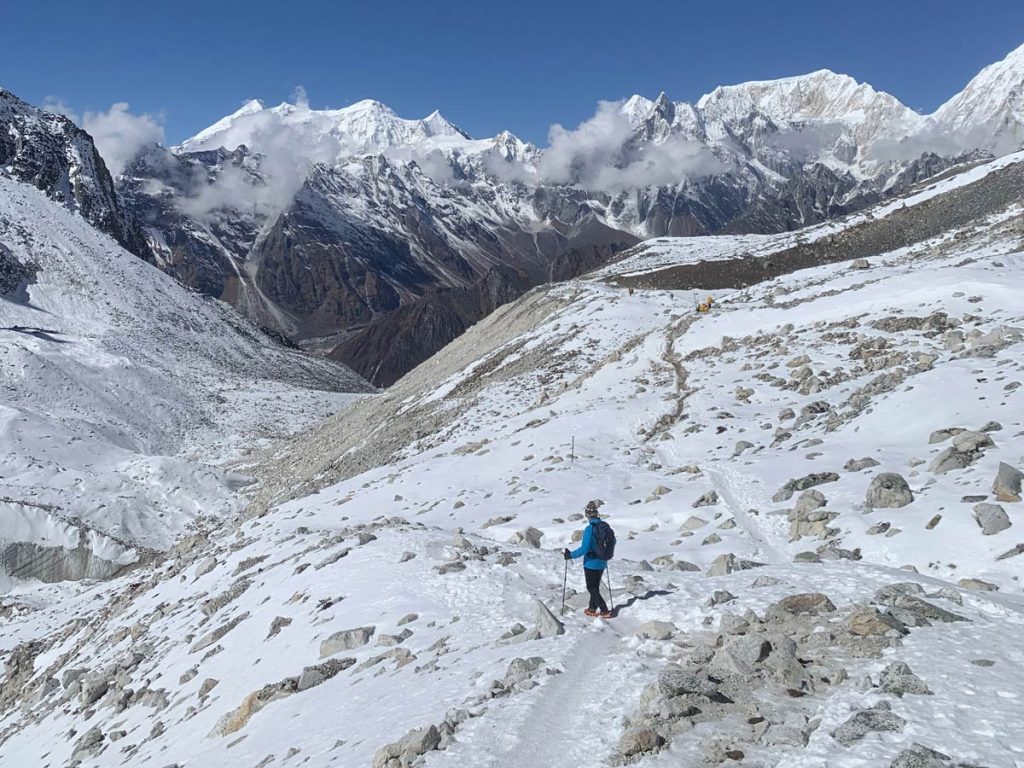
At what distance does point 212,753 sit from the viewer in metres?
9.34

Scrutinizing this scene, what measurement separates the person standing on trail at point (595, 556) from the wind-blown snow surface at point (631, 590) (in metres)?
0.35

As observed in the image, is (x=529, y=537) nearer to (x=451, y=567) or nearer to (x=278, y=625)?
(x=451, y=567)

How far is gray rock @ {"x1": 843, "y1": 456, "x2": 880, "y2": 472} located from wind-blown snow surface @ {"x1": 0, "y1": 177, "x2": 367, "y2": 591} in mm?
32184

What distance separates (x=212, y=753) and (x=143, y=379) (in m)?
72.1

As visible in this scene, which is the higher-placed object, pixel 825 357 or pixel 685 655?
pixel 825 357

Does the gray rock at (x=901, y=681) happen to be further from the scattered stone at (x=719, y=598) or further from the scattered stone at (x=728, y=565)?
the scattered stone at (x=728, y=565)

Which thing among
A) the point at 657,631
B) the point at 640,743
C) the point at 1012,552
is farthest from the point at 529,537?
the point at 640,743

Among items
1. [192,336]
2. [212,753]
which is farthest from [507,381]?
[192,336]

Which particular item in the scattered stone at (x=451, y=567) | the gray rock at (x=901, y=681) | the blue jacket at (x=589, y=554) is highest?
the blue jacket at (x=589, y=554)

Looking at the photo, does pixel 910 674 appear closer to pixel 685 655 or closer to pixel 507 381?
pixel 685 655

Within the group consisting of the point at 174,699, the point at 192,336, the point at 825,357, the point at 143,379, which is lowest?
the point at 174,699

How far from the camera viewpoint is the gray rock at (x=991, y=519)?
11117 millimetres

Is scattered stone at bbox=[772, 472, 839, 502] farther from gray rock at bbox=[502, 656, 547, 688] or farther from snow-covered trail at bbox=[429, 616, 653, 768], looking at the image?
gray rock at bbox=[502, 656, 547, 688]

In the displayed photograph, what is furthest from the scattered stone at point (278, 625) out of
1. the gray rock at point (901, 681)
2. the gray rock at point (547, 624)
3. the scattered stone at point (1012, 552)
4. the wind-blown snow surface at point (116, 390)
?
the wind-blown snow surface at point (116, 390)
